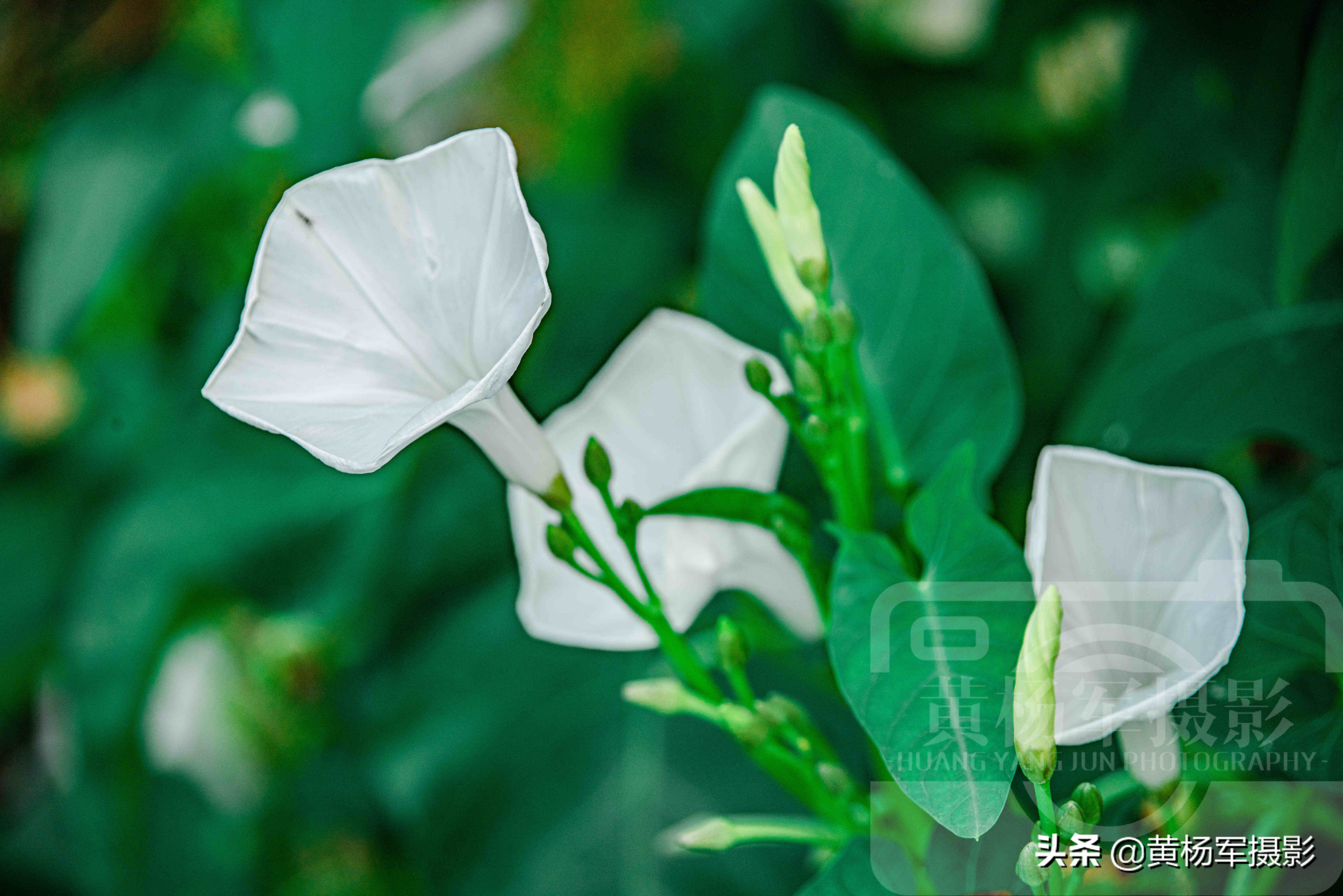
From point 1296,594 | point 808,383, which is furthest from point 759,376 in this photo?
point 1296,594

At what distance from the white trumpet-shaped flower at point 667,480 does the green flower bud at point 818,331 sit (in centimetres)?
6

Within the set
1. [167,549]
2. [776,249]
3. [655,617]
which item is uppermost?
[776,249]

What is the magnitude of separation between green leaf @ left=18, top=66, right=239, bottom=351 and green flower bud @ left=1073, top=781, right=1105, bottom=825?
32.6 inches

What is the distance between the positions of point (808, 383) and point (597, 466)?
99 millimetres

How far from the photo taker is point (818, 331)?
1.36 feet

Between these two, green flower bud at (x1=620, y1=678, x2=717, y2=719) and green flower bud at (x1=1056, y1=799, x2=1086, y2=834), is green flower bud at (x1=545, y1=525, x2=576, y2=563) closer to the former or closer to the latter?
green flower bud at (x1=620, y1=678, x2=717, y2=719)

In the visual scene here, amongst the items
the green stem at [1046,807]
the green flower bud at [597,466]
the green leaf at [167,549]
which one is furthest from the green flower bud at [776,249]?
the green leaf at [167,549]

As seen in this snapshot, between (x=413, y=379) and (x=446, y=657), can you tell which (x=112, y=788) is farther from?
(x=413, y=379)

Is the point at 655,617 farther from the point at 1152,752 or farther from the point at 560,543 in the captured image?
the point at 1152,752

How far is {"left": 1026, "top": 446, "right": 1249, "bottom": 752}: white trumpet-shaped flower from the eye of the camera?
37 centimetres

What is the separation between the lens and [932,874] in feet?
1.40

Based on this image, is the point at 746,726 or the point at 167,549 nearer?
the point at 746,726

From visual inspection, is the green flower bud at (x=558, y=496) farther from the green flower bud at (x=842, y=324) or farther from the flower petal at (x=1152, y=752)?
the flower petal at (x=1152, y=752)

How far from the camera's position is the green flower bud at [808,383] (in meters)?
0.42
